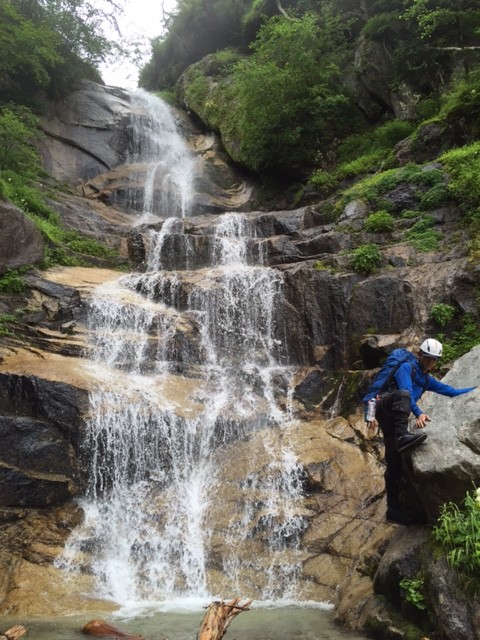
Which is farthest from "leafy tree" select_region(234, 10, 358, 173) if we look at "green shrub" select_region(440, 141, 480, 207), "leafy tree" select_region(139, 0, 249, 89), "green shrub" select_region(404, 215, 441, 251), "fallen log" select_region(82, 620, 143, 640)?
"fallen log" select_region(82, 620, 143, 640)

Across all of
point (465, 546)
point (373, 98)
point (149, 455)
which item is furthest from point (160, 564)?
point (373, 98)

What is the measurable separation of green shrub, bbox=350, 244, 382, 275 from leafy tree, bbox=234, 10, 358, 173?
9.98m

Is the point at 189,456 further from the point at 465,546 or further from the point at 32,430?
the point at 465,546

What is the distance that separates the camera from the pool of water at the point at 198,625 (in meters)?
5.63

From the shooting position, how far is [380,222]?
14055mm

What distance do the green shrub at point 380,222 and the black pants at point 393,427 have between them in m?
9.17

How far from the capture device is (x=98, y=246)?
16.7 meters

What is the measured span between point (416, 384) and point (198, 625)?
378 cm

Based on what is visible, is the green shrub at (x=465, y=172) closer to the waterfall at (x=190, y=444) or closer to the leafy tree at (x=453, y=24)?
the leafy tree at (x=453, y=24)

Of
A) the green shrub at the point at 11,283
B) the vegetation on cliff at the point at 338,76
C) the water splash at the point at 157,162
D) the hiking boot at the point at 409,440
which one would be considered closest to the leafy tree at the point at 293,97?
the vegetation on cliff at the point at 338,76

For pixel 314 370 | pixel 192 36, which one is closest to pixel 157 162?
pixel 192 36

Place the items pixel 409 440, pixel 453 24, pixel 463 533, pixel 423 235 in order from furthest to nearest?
pixel 453 24 → pixel 423 235 → pixel 409 440 → pixel 463 533

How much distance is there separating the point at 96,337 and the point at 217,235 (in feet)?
20.7

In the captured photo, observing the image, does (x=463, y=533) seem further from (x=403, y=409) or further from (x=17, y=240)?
(x=17, y=240)
